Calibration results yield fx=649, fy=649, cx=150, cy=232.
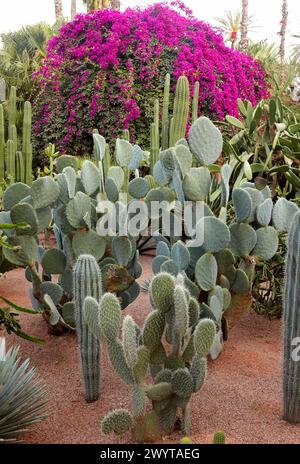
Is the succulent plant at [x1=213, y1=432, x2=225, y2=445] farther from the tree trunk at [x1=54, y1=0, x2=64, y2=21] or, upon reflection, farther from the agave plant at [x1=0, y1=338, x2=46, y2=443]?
the tree trunk at [x1=54, y1=0, x2=64, y2=21]

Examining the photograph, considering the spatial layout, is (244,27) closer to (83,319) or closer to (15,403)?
(83,319)

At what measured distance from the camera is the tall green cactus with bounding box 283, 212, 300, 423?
7.38ft

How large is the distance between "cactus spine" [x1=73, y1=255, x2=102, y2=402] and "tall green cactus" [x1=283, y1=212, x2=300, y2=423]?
0.74 meters

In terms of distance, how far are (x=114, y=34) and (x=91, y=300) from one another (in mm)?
6202

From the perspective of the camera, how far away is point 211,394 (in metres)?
2.62

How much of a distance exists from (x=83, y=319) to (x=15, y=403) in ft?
1.41

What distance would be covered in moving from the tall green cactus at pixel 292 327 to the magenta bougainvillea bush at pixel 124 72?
551cm

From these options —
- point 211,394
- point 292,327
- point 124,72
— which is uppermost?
point 124,72

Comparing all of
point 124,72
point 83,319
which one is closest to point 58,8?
point 124,72

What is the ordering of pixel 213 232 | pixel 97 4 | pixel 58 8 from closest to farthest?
pixel 213 232
pixel 97 4
pixel 58 8

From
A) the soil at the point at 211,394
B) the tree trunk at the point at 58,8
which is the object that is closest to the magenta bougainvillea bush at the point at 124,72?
the soil at the point at 211,394

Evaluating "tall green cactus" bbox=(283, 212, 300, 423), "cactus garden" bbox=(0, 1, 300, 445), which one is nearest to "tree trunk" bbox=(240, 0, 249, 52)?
"cactus garden" bbox=(0, 1, 300, 445)

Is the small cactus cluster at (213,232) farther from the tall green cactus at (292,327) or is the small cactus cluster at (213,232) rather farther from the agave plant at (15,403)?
the agave plant at (15,403)

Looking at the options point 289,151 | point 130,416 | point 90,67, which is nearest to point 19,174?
point 90,67
